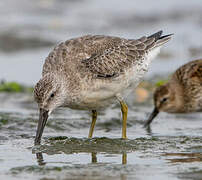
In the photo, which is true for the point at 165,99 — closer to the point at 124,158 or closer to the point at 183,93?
the point at 183,93

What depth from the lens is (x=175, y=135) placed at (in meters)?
→ 9.14

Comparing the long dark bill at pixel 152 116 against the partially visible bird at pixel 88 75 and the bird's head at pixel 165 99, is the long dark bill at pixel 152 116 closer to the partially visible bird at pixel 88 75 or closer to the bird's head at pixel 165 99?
the bird's head at pixel 165 99

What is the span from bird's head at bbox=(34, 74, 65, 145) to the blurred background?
5.24m

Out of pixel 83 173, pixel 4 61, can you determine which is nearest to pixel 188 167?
pixel 83 173

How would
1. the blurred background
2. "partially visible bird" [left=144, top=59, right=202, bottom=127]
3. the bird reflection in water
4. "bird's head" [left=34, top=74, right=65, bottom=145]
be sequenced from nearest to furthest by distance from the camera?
the bird reflection in water
"bird's head" [left=34, top=74, right=65, bottom=145]
"partially visible bird" [left=144, top=59, right=202, bottom=127]
the blurred background

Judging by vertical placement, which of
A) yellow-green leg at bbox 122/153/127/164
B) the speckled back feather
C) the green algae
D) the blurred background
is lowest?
yellow-green leg at bbox 122/153/127/164

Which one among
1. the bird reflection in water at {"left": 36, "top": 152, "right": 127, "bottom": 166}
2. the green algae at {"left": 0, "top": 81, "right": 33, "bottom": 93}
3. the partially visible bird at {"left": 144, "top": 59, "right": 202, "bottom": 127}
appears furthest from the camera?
the green algae at {"left": 0, "top": 81, "right": 33, "bottom": 93}

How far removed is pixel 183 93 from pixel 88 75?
2806mm

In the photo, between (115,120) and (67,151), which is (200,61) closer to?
(115,120)

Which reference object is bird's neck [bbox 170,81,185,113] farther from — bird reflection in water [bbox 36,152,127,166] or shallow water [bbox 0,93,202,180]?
bird reflection in water [bbox 36,152,127,166]

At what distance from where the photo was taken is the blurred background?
1518cm

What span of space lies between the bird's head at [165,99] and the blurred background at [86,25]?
3247mm

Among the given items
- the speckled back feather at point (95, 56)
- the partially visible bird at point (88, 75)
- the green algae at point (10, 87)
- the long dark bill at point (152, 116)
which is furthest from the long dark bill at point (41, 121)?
the green algae at point (10, 87)

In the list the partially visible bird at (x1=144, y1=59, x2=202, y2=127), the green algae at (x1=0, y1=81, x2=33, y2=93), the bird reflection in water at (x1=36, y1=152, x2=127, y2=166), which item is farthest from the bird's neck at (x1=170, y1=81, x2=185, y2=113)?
the bird reflection in water at (x1=36, y1=152, x2=127, y2=166)
